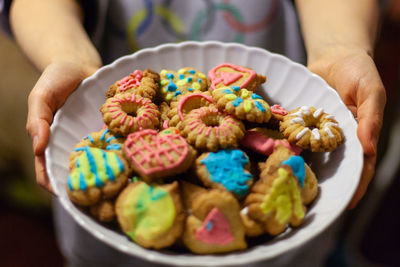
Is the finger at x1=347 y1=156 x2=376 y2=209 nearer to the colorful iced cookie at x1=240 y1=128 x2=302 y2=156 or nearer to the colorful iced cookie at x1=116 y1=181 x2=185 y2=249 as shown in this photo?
the colorful iced cookie at x1=240 y1=128 x2=302 y2=156

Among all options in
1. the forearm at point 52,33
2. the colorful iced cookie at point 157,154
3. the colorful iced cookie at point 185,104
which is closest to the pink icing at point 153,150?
the colorful iced cookie at point 157,154

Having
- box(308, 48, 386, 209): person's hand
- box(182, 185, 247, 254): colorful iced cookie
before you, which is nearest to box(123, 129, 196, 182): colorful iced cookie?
box(182, 185, 247, 254): colorful iced cookie

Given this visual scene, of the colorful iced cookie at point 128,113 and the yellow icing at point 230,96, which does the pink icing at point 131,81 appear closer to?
the colorful iced cookie at point 128,113

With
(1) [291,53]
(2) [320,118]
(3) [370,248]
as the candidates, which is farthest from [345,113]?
(3) [370,248]

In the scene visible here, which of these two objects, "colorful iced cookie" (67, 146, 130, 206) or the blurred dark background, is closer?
"colorful iced cookie" (67, 146, 130, 206)

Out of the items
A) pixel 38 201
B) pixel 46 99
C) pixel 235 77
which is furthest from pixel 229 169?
pixel 38 201

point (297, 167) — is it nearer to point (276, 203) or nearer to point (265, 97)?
point (276, 203)
